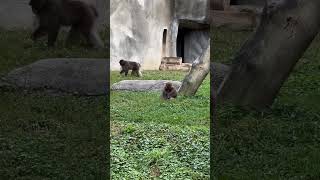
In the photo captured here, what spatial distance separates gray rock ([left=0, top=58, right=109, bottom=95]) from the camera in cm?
368

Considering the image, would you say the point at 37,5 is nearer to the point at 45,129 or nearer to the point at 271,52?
the point at 45,129

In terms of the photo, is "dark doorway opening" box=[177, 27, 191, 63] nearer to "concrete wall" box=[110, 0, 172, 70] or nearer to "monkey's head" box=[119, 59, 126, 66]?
"concrete wall" box=[110, 0, 172, 70]

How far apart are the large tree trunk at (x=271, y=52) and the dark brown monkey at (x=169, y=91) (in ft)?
1.02

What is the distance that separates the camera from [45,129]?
3.64m

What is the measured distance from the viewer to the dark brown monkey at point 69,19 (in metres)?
3.74

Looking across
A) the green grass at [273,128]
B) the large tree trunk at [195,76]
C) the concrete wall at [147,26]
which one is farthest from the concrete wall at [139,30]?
the green grass at [273,128]

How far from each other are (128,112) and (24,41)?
0.79 m

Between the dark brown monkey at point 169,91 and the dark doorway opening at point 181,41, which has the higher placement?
the dark doorway opening at point 181,41

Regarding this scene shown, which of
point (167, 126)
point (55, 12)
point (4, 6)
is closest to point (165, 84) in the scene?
point (167, 126)

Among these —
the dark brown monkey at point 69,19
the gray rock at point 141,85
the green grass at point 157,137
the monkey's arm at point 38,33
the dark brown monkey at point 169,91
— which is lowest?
the green grass at point 157,137

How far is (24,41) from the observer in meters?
3.69

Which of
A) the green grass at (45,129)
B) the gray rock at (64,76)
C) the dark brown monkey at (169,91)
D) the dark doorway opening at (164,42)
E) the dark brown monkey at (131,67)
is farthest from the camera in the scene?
the dark doorway opening at (164,42)

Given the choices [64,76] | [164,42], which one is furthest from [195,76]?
[64,76]

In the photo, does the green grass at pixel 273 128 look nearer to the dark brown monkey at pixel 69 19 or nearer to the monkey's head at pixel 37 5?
the dark brown monkey at pixel 69 19
